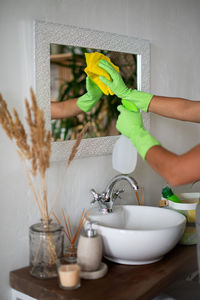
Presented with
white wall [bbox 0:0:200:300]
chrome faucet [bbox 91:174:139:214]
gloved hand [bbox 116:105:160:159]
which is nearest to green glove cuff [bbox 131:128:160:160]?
gloved hand [bbox 116:105:160:159]

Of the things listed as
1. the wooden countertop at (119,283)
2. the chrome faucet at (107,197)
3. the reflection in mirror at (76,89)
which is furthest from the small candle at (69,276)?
the reflection in mirror at (76,89)

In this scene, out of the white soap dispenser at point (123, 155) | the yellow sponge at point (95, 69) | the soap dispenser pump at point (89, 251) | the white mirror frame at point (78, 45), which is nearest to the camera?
the soap dispenser pump at point (89, 251)

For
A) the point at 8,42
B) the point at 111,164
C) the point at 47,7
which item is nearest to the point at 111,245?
the point at 111,164

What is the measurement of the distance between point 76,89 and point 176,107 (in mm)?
465

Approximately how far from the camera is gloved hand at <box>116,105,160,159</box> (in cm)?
138

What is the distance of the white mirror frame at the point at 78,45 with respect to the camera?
4.79 feet

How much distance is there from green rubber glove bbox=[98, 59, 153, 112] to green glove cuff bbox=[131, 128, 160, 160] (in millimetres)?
280

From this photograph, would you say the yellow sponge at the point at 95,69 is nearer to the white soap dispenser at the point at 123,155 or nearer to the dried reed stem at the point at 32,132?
the white soap dispenser at the point at 123,155

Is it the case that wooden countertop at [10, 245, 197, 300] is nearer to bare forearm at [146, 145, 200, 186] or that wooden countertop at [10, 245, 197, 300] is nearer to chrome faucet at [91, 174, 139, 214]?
chrome faucet at [91, 174, 139, 214]

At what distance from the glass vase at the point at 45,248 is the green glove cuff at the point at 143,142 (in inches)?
15.3

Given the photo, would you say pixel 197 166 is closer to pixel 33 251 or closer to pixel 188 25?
pixel 33 251

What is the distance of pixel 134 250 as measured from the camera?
1.39 m

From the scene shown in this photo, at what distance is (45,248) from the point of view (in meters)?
1.34

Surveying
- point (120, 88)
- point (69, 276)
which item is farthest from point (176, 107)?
point (69, 276)
